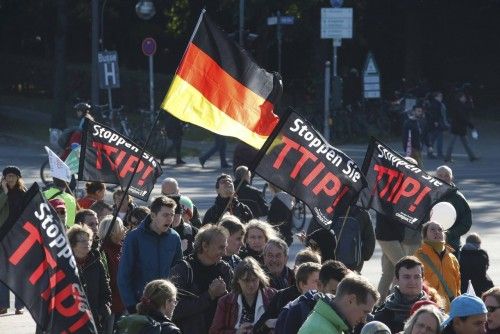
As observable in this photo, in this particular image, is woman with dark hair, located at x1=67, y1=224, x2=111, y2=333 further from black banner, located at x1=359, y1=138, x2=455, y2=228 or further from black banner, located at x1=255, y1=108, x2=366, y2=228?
black banner, located at x1=359, y1=138, x2=455, y2=228

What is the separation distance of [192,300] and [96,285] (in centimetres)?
130

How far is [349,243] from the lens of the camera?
12320 mm

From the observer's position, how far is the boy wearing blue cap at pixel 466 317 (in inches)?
295

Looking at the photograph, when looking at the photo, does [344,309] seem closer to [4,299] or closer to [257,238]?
[257,238]

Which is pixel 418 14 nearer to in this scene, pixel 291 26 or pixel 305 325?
pixel 291 26

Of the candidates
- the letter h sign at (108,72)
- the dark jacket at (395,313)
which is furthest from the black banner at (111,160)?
the letter h sign at (108,72)

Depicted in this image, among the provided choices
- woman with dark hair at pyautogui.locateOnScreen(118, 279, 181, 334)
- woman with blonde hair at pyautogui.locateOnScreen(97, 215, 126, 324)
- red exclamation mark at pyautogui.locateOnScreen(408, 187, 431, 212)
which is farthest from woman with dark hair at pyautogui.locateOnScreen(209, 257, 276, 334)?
red exclamation mark at pyautogui.locateOnScreen(408, 187, 431, 212)

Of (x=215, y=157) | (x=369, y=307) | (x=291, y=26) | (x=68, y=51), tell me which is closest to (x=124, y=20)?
(x=68, y=51)

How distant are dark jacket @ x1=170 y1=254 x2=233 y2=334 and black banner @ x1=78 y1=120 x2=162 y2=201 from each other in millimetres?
3619

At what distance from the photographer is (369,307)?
7.24 metres

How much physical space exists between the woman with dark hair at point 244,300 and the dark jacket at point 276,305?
8 cm

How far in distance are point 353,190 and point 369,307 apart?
2.93m

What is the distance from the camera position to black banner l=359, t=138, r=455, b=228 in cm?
1080

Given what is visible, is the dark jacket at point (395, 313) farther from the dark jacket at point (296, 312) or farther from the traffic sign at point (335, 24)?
the traffic sign at point (335, 24)
